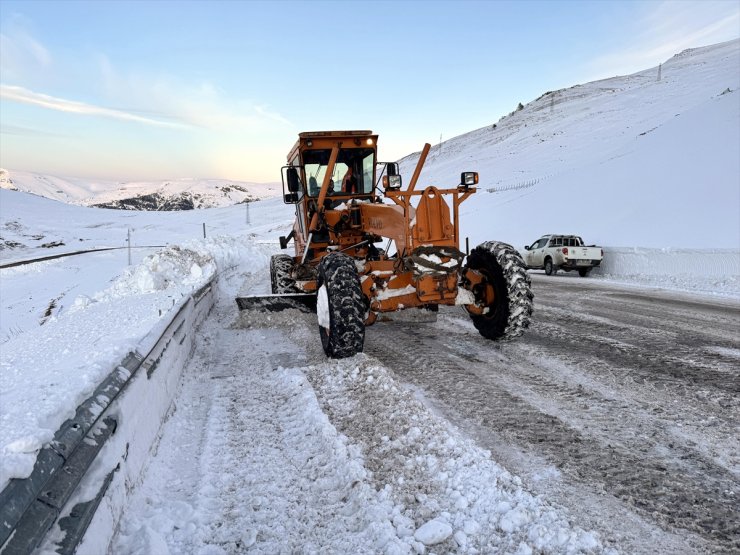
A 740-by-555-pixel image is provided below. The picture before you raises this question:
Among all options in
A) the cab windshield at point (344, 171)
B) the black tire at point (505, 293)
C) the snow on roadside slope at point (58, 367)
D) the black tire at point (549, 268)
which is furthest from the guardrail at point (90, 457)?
the black tire at point (549, 268)

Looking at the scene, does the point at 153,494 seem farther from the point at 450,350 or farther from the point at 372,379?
the point at 450,350

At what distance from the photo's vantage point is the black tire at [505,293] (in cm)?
559

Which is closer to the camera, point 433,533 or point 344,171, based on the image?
point 433,533

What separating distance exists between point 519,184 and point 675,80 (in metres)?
34.2

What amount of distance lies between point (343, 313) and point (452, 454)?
2.24 metres

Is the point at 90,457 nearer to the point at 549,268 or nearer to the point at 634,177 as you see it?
the point at 549,268

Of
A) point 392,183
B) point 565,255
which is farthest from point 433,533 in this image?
point 565,255

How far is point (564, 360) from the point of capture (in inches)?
201

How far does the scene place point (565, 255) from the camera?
15.6 m

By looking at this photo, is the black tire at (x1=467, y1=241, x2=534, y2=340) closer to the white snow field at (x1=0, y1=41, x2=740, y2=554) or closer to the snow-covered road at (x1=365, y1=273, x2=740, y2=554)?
the snow-covered road at (x1=365, y1=273, x2=740, y2=554)

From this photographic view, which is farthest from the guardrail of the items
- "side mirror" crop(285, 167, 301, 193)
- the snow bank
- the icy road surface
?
the snow bank

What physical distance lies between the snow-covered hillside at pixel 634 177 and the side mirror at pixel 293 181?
12844 mm

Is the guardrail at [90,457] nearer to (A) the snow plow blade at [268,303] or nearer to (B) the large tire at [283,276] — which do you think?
(A) the snow plow blade at [268,303]

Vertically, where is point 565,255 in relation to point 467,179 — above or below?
below
